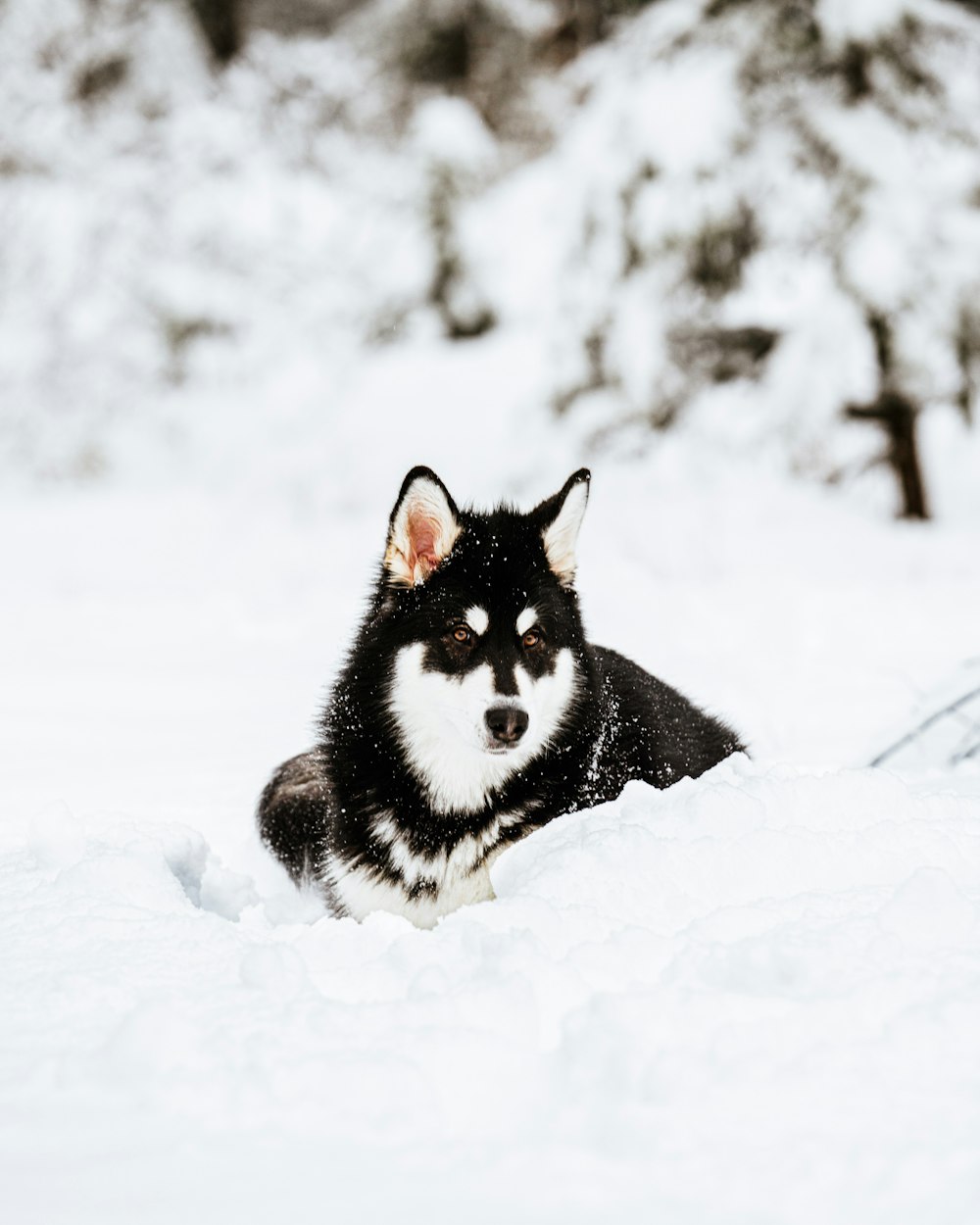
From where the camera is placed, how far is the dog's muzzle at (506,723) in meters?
3.44

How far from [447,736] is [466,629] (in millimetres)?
356

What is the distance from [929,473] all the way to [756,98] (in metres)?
5.05

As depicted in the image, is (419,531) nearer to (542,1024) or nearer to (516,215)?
(542,1024)

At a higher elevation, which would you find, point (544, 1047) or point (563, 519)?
point (563, 519)

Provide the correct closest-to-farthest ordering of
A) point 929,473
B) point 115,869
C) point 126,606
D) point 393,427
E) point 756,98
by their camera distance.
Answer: point 115,869 → point 126,606 → point 756,98 → point 929,473 → point 393,427

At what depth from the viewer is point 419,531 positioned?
3.85 m

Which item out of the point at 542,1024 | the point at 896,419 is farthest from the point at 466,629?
the point at 896,419

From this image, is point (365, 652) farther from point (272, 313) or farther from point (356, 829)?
point (272, 313)

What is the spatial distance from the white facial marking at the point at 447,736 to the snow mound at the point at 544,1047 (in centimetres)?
105

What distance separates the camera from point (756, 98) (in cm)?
1219

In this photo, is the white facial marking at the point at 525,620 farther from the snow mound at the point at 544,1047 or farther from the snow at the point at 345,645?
the snow mound at the point at 544,1047

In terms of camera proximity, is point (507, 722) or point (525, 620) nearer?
point (507, 722)

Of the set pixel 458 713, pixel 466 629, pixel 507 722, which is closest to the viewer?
pixel 507 722

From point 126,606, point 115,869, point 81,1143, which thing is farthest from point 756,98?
point 81,1143
